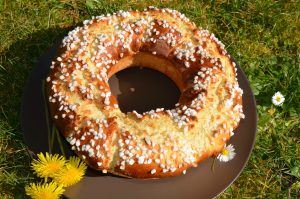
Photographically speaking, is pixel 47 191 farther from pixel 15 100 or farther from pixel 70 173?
pixel 15 100

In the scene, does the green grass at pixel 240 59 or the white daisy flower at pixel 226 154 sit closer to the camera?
the white daisy flower at pixel 226 154

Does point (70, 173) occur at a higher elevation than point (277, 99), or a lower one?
higher

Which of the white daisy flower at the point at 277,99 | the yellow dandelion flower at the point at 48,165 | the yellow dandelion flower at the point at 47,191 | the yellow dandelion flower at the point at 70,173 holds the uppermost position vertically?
the yellow dandelion flower at the point at 48,165

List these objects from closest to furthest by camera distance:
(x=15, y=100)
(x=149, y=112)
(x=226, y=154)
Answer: (x=149, y=112)
(x=226, y=154)
(x=15, y=100)

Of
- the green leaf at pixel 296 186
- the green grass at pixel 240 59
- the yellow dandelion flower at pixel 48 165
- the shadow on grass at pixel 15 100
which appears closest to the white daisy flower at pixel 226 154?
the green grass at pixel 240 59

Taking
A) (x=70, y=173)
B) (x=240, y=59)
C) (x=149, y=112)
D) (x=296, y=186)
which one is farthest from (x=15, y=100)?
(x=296, y=186)

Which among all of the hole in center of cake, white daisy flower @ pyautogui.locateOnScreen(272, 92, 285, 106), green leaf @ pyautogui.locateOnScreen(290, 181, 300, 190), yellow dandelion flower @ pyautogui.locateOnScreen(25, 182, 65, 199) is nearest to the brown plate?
the hole in center of cake

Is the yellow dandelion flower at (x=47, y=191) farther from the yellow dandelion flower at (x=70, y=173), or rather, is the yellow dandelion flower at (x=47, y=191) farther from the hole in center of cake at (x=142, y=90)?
the hole in center of cake at (x=142, y=90)

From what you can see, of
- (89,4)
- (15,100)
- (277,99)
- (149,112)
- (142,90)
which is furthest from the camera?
(89,4)

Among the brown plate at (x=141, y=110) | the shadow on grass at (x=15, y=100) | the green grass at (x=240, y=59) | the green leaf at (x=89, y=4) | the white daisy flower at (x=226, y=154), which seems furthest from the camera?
the green leaf at (x=89, y=4)
